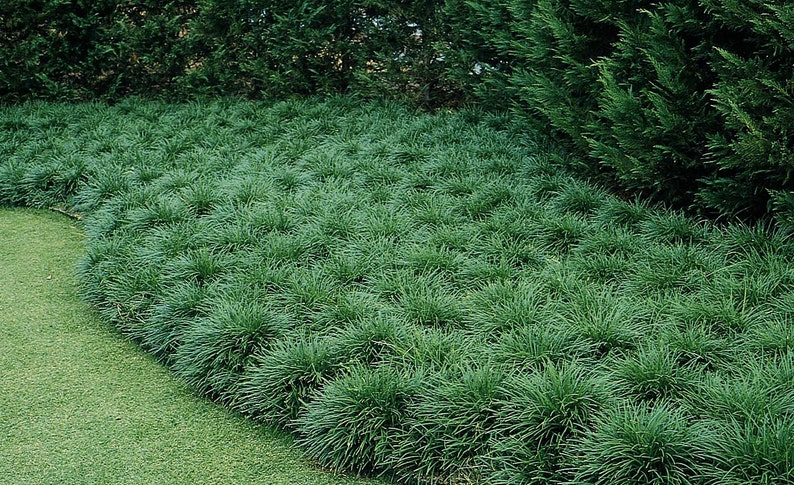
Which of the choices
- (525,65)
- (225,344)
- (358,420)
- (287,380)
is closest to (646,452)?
(358,420)

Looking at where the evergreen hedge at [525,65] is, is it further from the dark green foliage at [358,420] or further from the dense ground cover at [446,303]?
the dark green foliage at [358,420]

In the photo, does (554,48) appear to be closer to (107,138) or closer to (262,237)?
(262,237)

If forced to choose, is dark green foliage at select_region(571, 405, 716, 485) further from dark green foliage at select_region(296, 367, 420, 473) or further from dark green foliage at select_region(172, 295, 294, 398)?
dark green foliage at select_region(172, 295, 294, 398)

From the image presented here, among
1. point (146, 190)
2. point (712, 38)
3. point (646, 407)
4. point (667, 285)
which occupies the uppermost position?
point (712, 38)

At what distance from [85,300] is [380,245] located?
5.61ft

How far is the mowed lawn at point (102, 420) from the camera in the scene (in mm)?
3090

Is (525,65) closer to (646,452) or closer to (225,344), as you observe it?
(225,344)

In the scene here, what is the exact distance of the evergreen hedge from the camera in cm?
426

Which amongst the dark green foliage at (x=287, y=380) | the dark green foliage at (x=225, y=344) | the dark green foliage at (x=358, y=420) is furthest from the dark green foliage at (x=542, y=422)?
the dark green foliage at (x=225, y=344)

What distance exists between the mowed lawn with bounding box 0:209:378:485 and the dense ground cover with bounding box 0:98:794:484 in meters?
0.12

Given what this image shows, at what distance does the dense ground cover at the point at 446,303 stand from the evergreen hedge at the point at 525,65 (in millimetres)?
311

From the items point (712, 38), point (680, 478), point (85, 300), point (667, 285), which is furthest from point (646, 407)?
point (85, 300)

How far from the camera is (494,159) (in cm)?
591

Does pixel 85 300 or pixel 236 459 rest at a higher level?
pixel 236 459
